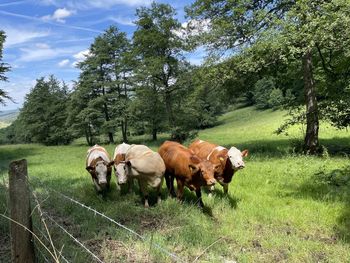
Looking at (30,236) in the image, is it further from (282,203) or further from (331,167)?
(331,167)

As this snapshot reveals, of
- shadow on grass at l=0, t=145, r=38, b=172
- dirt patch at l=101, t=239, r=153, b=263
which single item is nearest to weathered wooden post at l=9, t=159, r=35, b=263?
dirt patch at l=101, t=239, r=153, b=263

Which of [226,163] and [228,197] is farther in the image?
[226,163]

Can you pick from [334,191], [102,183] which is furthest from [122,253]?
[334,191]

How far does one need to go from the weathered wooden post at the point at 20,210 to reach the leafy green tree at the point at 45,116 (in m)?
56.3

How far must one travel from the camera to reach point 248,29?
17.8 m

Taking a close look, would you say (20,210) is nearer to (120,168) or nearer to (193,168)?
(193,168)

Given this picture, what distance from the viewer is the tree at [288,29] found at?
14039 mm

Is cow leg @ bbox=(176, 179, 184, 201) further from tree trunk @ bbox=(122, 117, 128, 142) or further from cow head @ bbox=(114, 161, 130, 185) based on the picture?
tree trunk @ bbox=(122, 117, 128, 142)

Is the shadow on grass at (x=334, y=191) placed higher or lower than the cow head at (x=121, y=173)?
lower

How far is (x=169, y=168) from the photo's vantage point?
9742 mm

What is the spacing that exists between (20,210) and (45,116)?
5933cm

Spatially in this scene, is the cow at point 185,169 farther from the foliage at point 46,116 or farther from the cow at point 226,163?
the foliage at point 46,116

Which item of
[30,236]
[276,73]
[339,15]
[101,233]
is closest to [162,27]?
[276,73]

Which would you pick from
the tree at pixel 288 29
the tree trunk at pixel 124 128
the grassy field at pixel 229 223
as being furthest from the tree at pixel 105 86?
the grassy field at pixel 229 223
